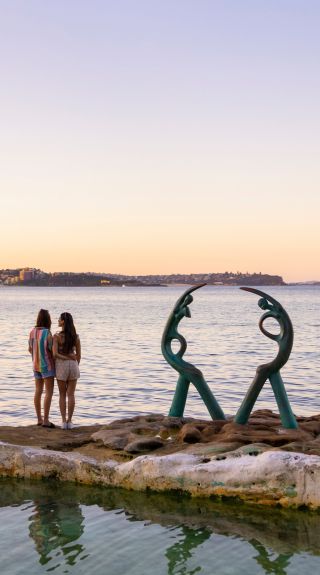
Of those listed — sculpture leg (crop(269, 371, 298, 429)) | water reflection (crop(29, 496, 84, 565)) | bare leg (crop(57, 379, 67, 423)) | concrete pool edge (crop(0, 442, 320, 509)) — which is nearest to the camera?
water reflection (crop(29, 496, 84, 565))

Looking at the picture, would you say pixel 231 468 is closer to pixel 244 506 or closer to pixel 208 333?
pixel 244 506

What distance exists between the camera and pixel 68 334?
36.7 feet

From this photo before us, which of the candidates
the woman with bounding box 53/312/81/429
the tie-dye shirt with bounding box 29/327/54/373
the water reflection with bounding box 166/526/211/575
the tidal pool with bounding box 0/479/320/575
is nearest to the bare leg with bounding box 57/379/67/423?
the woman with bounding box 53/312/81/429

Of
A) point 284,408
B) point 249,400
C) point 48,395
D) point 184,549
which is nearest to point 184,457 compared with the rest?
point 184,549

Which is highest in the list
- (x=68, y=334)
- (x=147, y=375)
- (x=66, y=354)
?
(x=68, y=334)

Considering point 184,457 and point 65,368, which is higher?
point 65,368

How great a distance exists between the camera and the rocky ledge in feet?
26.6

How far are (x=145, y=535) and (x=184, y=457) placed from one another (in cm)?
144

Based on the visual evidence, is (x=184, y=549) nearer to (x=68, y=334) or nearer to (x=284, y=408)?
(x=284, y=408)

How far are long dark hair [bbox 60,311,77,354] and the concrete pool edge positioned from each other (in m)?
2.02

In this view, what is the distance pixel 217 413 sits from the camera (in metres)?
11.0

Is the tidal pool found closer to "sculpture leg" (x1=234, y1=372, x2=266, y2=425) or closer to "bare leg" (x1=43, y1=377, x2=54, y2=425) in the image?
"sculpture leg" (x1=234, y1=372, x2=266, y2=425)

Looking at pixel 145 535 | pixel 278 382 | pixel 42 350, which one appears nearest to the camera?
pixel 145 535

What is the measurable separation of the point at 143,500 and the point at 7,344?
2592cm
